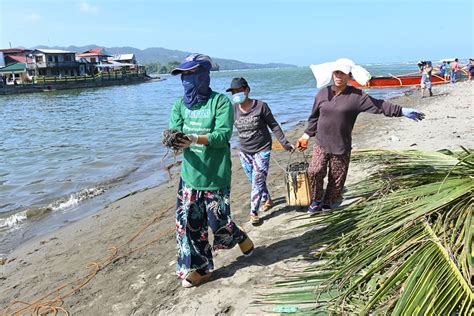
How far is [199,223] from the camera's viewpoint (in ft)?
10.5

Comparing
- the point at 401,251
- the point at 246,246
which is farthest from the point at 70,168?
the point at 401,251

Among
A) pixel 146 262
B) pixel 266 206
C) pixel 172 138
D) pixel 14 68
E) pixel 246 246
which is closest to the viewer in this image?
pixel 172 138

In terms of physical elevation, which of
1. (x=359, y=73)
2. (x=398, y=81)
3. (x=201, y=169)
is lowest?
(x=201, y=169)

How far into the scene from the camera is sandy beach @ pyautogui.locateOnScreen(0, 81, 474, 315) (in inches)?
126

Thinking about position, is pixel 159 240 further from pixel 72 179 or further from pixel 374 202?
pixel 72 179

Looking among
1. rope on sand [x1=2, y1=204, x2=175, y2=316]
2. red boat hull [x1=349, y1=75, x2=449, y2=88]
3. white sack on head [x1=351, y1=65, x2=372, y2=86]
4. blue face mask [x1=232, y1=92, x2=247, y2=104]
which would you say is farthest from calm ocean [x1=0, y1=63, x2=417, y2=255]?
red boat hull [x1=349, y1=75, x2=449, y2=88]

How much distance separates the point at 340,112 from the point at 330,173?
0.65 metres

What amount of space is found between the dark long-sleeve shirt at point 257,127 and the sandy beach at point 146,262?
0.84 m

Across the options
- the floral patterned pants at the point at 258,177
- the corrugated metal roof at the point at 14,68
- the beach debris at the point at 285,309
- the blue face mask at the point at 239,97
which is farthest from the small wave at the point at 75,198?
the corrugated metal roof at the point at 14,68

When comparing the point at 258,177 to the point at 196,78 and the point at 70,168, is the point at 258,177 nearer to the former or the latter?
the point at 196,78

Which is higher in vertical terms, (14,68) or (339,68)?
(14,68)

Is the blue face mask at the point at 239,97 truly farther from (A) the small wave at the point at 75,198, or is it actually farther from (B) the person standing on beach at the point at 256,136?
(A) the small wave at the point at 75,198

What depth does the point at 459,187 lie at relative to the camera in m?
2.97

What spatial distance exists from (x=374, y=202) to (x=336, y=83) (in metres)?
1.14
